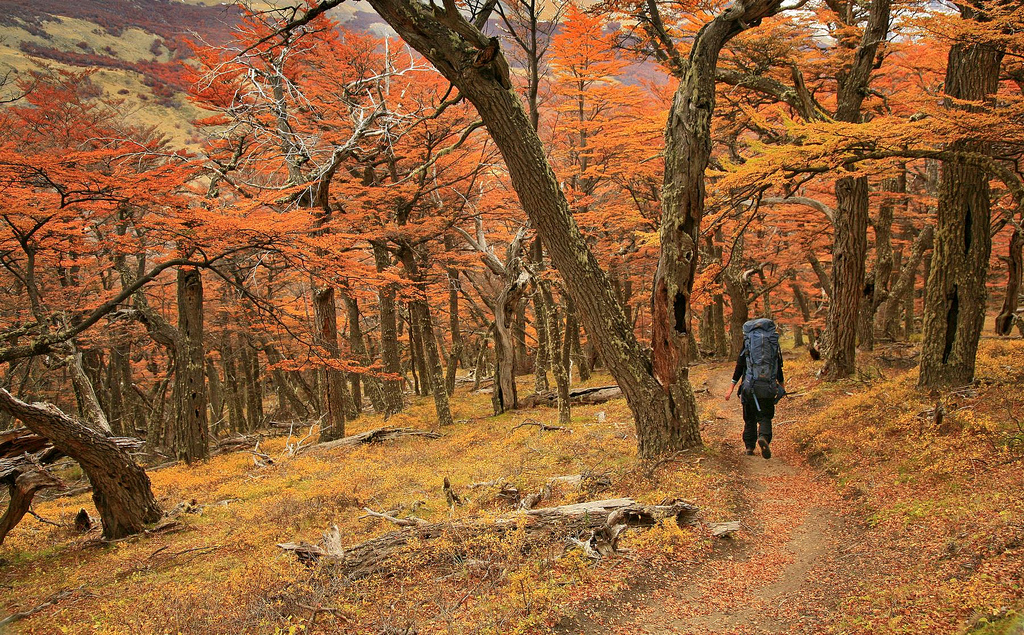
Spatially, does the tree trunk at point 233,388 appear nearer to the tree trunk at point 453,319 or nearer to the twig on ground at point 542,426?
the tree trunk at point 453,319

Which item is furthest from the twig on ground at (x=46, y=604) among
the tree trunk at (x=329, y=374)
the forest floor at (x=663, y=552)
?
the tree trunk at (x=329, y=374)

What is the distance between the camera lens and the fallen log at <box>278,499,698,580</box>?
15.1 feet

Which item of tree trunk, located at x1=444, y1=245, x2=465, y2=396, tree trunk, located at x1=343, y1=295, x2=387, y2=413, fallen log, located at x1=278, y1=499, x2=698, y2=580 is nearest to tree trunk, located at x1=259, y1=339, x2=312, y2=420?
tree trunk, located at x1=343, y1=295, x2=387, y2=413

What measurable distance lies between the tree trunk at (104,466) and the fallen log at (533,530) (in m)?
3.80

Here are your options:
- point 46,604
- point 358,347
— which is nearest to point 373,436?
point 358,347

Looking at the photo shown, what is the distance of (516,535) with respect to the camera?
15.0 feet

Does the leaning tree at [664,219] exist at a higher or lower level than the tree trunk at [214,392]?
higher

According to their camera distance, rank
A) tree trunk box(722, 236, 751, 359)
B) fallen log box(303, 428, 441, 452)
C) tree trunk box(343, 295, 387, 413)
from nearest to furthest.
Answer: fallen log box(303, 428, 441, 452) < tree trunk box(343, 295, 387, 413) < tree trunk box(722, 236, 751, 359)

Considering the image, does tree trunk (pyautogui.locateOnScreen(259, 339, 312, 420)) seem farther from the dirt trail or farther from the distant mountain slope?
the distant mountain slope

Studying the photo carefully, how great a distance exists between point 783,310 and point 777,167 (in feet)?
73.6

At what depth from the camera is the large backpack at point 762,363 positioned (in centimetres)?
680

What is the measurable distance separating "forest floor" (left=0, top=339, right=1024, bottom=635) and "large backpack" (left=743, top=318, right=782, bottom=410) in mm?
929

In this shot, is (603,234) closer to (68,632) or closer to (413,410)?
(413,410)

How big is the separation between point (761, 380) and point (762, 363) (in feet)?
0.75
